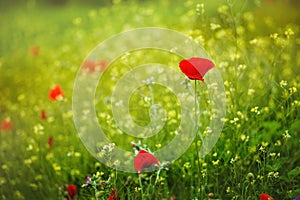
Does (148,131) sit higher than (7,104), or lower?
lower

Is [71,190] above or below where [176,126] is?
below

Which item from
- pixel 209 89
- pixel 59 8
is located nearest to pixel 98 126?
pixel 209 89

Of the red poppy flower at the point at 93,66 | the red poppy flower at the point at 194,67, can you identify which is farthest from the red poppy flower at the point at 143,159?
the red poppy flower at the point at 93,66

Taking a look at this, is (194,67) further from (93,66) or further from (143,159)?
(93,66)

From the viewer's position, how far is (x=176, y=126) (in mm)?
2748

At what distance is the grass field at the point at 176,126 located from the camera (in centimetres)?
234

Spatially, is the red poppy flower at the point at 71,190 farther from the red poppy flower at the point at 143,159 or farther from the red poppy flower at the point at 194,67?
the red poppy flower at the point at 194,67

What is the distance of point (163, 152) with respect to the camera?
2602 millimetres

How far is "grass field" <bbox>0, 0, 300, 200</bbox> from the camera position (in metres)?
2.34

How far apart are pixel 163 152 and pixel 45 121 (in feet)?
4.05

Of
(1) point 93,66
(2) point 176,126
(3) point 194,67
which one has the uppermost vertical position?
(1) point 93,66

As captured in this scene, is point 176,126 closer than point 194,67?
No

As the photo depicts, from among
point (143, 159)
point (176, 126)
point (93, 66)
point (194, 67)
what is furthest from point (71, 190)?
point (93, 66)

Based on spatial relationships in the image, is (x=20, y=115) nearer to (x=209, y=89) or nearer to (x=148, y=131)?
(x=148, y=131)
